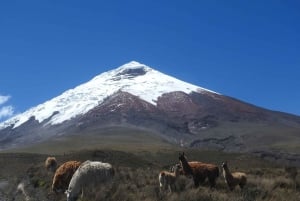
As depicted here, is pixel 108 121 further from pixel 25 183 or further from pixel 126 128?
pixel 25 183

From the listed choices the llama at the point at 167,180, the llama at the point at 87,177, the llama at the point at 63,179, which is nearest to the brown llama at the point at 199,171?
the llama at the point at 167,180

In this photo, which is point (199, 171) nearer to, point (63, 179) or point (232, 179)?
point (232, 179)

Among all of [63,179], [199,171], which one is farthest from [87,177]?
[199,171]

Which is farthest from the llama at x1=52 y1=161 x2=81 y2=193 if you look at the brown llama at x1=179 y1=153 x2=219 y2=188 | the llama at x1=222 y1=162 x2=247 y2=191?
the llama at x1=222 y1=162 x2=247 y2=191

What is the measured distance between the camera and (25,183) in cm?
2859

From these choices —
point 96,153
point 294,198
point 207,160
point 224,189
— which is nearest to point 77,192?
point 224,189

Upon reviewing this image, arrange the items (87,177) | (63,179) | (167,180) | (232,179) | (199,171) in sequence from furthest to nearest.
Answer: (199,171) < (232,179) < (63,179) < (167,180) < (87,177)

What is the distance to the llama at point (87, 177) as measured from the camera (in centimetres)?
1711

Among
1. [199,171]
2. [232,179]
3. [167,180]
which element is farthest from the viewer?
[199,171]

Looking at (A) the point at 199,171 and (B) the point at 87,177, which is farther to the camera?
(A) the point at 199,171

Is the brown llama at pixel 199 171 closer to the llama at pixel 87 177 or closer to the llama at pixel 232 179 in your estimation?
the llama at pixel 232 179

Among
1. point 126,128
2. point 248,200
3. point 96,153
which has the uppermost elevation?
point 126,128

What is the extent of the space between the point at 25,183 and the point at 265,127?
154m

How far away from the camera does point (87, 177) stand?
57.0ft
